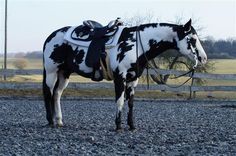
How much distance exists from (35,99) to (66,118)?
7379mm

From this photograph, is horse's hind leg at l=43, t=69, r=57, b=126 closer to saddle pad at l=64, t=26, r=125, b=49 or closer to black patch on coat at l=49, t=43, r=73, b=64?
black patch on coat at l=49, t=43, r=73, b=64

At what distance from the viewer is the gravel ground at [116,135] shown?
7.49 m

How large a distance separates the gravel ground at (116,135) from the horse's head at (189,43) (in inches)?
57.8

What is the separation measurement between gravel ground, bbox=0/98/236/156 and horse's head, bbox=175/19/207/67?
147cm

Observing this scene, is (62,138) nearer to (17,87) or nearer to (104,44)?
(104,44)

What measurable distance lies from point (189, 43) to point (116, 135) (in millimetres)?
2216

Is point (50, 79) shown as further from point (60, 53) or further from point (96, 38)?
point (96, 38)

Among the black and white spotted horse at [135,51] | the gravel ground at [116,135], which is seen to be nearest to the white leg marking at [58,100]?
the gravel ground at [116,135]

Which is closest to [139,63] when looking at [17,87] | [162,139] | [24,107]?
[162,139]

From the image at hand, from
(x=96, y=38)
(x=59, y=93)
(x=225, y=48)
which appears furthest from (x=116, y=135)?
(x=225, y=48)

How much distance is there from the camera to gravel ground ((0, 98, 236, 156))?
24.6ft

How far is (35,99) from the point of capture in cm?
1953

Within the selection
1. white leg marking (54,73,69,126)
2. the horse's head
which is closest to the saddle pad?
white leg marking (54,73,69,126)

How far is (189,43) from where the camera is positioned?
9.46 metres
